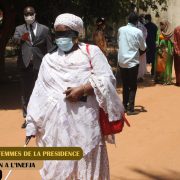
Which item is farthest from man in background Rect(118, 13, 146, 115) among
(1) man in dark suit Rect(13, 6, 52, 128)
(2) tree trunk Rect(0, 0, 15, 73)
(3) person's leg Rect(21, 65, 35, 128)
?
(2) tree trunk Rect(0, 0, 15, 73)

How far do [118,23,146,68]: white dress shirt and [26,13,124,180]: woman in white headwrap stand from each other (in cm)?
478

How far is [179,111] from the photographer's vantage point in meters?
9.52

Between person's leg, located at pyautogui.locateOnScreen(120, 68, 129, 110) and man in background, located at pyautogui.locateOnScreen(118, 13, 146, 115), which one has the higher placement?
man in background, located at pyautogui.locateOnScreen(118, 13, 146, 115)

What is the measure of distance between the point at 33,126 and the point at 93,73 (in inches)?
26.3

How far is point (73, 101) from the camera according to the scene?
4.12 meters

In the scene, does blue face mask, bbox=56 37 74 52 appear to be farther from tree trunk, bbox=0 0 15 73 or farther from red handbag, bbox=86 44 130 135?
tree trunk, bbox=0 0 15 73

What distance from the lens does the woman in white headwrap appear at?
412cm

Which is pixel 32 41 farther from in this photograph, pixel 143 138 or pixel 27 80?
pixel 143 138

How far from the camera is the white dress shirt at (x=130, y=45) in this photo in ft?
29.4

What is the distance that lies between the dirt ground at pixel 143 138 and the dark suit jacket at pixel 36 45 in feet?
3.71

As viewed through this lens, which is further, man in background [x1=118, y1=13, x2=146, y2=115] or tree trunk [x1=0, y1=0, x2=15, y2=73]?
tree trunk [x1=0, y1=0, x2=15, y2=73]

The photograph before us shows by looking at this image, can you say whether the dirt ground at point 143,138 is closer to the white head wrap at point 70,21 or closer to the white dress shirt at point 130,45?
the white dress shirt at point 130,45

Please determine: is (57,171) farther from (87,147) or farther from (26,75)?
(26,75)

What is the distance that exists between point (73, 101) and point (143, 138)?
11.7 ft
